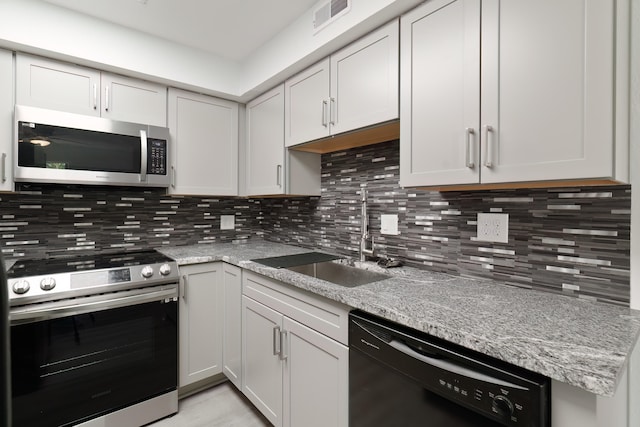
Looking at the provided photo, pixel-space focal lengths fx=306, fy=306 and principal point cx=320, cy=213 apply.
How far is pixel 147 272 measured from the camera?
1.77 meters

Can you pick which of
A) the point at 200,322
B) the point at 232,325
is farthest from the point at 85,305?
the point at 232,325

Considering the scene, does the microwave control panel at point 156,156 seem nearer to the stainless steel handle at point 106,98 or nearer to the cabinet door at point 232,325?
the stainless steel handle at point 106,98

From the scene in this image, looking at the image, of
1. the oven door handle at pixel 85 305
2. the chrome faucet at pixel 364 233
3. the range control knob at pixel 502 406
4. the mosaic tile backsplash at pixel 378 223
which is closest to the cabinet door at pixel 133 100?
the mosaic tile backsplash at pixel 378 223

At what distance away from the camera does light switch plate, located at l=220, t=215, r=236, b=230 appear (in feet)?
9.08

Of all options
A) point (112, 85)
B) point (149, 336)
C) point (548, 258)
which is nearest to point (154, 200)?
point (112, 85)

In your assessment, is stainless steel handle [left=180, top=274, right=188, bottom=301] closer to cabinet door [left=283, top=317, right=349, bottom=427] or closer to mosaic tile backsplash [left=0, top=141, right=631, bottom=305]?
mosaic tile backsplash [left=0, top=141, right=631, bottom=305]

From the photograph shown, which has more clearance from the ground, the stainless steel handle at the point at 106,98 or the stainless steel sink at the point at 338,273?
the stainless steel handle at the point at 106,98

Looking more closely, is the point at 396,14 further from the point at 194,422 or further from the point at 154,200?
the point at 194,422

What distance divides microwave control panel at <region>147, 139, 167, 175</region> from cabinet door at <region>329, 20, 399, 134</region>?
1241 millimetres

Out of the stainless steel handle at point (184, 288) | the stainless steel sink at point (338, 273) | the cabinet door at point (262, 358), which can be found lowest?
the cabinet door at point (262, 358)

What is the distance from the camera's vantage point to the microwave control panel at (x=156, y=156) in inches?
82.4

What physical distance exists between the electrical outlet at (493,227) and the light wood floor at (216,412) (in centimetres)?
161

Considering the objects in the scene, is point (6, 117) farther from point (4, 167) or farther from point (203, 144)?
point (203, 144)

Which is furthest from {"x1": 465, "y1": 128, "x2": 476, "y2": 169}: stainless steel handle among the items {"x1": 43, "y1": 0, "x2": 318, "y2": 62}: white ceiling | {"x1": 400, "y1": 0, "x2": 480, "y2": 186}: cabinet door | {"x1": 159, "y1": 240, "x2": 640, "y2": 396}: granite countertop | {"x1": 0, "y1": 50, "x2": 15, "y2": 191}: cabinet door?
{"x1": 0, "y1": 50, "x2": 15, "y2": 191}: cabinet door
